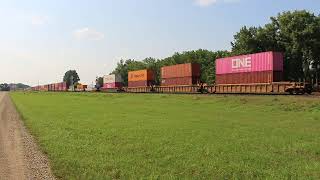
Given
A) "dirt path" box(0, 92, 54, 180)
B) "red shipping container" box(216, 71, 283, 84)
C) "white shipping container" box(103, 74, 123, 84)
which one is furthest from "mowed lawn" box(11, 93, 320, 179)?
"white shipping container" box(103, 74, 123, 84)

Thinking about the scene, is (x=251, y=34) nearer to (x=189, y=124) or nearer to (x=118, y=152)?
(x=189, y=124)

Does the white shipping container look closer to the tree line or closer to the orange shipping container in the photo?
the orange shipping container

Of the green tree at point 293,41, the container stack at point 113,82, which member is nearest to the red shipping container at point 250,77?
the green tree at point 293,41

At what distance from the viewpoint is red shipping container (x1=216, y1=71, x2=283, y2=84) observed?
48.9m

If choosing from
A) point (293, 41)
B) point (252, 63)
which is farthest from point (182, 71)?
point (293, 41)

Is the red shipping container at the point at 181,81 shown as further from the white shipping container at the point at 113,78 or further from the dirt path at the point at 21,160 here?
the dirt path at the point at 21,160

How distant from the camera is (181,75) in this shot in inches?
2813

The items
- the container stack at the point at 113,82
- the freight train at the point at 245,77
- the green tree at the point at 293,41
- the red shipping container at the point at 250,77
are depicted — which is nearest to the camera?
the freight train at the point at 245,77

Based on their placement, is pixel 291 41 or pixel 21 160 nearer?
pixel 21 160

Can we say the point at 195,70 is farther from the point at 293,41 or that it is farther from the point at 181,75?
the point at 293,41

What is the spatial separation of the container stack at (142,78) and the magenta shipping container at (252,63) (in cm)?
2943

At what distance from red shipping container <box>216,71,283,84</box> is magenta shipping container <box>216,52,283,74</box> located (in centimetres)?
39

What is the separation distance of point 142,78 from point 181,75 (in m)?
19.3

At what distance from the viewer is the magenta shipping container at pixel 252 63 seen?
4894cm
